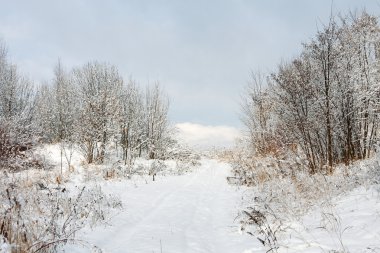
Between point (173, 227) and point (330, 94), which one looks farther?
point (330, 94)

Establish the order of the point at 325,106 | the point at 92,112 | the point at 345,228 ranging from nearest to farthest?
the point at 345,228 < the point at 325,106 < the point at 92,112

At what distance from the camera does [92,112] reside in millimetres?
24781

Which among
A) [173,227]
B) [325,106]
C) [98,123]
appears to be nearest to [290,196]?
[173,227]

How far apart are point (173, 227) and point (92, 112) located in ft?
62.7

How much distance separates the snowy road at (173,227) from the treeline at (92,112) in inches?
567

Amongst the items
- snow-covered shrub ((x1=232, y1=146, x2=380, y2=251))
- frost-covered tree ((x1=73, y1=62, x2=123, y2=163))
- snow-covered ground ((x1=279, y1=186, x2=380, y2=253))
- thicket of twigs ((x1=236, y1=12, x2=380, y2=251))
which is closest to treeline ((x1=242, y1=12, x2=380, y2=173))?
thicket of twigs ((x1=236, y1=12, x2=380, y2=251))

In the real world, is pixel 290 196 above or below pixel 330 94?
below

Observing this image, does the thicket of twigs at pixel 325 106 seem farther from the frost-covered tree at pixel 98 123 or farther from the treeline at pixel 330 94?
the frost-covered tree at pixel 98 123

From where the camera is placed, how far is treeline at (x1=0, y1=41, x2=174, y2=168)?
25.0 metres

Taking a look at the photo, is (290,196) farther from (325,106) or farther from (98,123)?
(98,123)

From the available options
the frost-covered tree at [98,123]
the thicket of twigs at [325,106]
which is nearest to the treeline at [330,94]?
the thicket of twigs at [325,106]

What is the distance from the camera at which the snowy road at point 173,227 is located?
5598 mm

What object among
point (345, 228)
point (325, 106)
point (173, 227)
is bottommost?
point (173, 227)

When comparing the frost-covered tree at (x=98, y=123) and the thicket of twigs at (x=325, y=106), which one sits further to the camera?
the frost-covered tree at (x=98, y=123)
